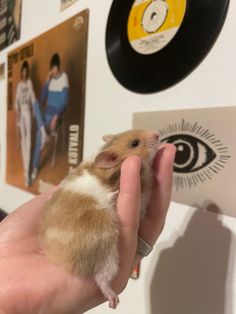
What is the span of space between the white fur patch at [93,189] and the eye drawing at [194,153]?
7.5 inches

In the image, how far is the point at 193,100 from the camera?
2.14 ft

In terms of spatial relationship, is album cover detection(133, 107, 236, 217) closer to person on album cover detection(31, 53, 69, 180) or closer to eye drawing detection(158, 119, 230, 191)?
eye drawing detection(158, 119, 230, 191)

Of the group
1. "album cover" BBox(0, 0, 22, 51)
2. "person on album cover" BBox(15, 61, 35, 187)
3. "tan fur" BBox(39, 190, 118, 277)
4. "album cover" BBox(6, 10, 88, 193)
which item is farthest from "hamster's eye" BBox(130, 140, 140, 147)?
"album cover" BBox(0, 0, 22, 51)

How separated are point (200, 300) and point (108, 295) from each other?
0.74ft

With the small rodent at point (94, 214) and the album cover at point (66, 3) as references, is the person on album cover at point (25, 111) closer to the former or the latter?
the album cover at point (66, 3)

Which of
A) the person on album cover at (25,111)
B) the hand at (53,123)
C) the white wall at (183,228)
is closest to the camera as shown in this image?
the white wall at (183,228)

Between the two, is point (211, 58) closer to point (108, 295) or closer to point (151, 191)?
point (151, 191)

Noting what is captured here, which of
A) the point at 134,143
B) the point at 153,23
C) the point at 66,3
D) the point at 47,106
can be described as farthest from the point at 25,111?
the point at 134,143

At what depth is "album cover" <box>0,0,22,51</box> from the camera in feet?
4.56

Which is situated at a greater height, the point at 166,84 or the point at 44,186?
the point at 166,84

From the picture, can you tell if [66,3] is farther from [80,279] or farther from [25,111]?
[80,279]

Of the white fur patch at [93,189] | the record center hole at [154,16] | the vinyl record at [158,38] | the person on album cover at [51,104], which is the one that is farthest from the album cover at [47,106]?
the white fur patch at [93,189]

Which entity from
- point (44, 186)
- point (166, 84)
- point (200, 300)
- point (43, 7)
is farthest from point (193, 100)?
point (43, 7)

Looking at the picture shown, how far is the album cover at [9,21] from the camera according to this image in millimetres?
1390
